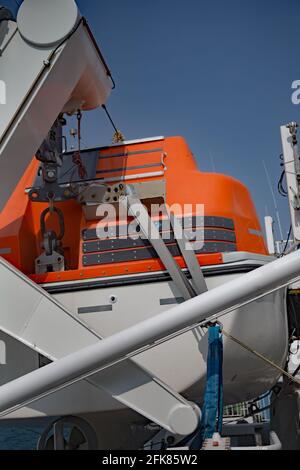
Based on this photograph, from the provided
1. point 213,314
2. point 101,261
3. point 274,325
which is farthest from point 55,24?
point 274,325

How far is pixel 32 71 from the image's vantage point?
3021mm

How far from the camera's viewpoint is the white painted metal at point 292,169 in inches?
138

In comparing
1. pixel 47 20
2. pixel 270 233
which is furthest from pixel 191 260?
pixel 270 233

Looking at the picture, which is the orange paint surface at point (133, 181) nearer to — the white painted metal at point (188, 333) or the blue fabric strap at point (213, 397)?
the white painted metal at point (188, 333)

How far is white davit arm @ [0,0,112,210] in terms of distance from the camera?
299 centimetres

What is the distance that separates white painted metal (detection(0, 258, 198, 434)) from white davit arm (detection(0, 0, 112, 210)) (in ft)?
2.04

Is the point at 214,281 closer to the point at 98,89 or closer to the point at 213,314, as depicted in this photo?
the point at 213,314

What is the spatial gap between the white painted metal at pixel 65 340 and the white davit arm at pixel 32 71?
622 mm

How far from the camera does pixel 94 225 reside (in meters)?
3.55

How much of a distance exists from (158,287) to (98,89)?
5.38 ft

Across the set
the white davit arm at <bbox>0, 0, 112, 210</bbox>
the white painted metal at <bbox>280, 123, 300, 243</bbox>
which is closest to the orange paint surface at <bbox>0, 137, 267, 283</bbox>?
Answer: the white painted metal at <bbox>280, 123, 300, 243</bbox>

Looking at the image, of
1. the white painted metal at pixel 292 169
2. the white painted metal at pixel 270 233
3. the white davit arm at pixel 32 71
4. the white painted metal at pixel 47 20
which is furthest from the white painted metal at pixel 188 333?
the white painted metal at pixel 270 233

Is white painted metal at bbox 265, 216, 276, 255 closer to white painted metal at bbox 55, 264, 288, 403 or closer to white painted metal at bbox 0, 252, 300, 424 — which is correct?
white painted metal at bbox 55, 264, 288, 403
